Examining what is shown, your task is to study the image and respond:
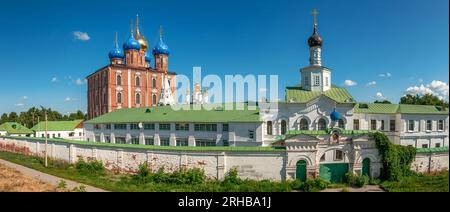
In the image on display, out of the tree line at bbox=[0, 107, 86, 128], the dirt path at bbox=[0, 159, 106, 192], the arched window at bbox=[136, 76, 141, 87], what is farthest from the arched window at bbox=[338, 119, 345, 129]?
the tree line at bbox=[0, 107, 86, 128]

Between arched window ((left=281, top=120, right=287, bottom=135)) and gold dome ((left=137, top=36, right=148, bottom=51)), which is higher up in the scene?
gold dome ((left=137, top=36, right=148, bottom=51))

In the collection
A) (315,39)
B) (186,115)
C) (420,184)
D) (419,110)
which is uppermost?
(315,39)

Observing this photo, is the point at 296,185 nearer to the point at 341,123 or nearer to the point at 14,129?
the point at 341,123

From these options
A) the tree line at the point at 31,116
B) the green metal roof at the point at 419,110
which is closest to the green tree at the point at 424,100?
the green metal roof at the point at 419,110

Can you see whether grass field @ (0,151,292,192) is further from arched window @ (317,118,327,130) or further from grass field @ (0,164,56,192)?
arched window @ (317,118,327,130)

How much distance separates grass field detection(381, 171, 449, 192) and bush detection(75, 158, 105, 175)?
19547 mm

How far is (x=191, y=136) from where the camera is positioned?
25.3 metres

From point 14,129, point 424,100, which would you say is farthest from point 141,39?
point 424,100

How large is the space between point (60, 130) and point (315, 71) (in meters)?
43.3

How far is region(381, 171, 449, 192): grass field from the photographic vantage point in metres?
16.1

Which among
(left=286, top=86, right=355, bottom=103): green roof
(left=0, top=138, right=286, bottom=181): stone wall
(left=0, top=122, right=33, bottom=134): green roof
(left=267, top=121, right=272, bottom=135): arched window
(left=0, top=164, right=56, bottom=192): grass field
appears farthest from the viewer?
(left=0, top=122, right=33, bottom=134): green roof

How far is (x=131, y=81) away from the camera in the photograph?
141 feet
